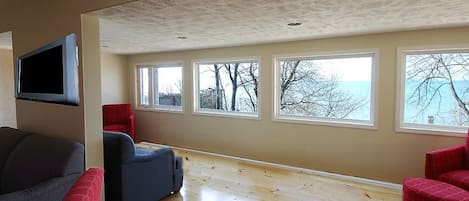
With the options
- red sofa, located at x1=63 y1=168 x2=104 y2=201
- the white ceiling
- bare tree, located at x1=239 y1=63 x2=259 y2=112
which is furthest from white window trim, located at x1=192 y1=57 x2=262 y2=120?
red sofa, located at x1=63 y1=168 x2=104 y2=201

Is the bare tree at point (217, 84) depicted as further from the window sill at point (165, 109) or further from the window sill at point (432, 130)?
the window sill at point (432, 130)

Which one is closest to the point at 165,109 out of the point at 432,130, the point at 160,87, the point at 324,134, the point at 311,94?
the point at 160,87

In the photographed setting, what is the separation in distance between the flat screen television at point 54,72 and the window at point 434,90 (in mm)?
3529

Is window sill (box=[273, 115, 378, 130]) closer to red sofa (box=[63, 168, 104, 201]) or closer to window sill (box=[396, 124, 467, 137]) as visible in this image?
window sill (box=[396, 124, 467, 137])

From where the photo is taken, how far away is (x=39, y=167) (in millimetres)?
2352

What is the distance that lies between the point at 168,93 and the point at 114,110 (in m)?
1.11

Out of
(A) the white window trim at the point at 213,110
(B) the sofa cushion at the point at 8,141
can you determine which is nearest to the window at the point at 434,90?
(A) the white window trim at the point at 213,110

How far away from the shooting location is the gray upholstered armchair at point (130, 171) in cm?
283

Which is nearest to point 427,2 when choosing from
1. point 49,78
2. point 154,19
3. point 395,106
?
point 395,106

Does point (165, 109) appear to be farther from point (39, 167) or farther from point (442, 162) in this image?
point (442, 162)

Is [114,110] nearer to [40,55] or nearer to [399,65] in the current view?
[40,55]

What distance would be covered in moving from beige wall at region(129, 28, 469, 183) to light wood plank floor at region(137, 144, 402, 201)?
26cm

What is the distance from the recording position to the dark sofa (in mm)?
2020

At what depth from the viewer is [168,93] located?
6.09 meters
